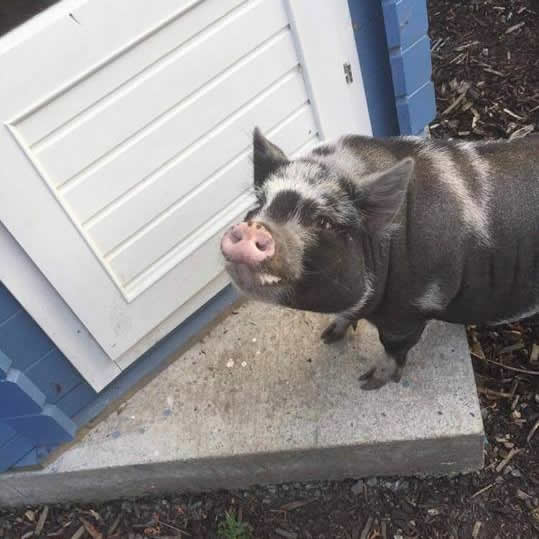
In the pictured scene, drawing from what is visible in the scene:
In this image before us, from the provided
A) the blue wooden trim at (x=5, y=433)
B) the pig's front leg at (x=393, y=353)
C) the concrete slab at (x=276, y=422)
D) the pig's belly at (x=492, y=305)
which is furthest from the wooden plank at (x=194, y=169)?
the pig's belly at (x=492, y=305)

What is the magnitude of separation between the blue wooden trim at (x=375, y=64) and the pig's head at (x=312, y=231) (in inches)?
41.7

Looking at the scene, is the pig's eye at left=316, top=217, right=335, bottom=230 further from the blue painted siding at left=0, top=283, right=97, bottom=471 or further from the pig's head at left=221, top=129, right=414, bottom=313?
the blue painted siding at left=0, top=283, right=97, bottom=471

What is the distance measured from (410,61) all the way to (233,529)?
7.39 ft

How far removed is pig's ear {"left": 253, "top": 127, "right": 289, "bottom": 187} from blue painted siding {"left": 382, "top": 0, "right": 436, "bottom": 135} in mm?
1151

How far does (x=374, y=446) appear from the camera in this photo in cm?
239

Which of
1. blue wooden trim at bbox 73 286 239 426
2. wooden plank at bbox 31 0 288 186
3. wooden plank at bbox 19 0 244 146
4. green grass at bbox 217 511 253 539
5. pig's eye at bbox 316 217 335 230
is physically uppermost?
wooden plank at bbox 19 0 244 146

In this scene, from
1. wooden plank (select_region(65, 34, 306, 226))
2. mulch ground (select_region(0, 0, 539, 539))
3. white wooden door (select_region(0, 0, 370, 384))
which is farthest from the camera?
mulch ground (select_region(0, 0, 539, 539))

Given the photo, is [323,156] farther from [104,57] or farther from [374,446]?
[374,446]

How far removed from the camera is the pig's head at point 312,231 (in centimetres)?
178

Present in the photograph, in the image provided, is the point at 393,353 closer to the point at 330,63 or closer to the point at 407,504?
the point at 407,504

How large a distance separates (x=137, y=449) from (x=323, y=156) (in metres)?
1.44

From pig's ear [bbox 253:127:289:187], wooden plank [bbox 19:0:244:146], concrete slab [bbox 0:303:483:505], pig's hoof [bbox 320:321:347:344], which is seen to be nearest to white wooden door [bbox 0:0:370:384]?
wooden plank [bbox 19:0:244:146]

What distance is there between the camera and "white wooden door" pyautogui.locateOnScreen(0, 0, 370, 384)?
2.04m

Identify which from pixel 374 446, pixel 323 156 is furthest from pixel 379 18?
pixel 374 446
